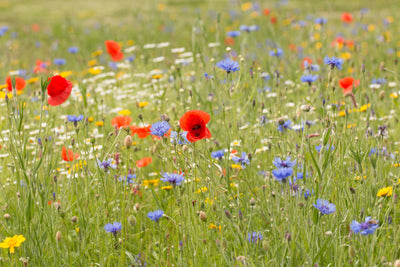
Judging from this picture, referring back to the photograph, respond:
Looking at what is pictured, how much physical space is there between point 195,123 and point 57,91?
658mm

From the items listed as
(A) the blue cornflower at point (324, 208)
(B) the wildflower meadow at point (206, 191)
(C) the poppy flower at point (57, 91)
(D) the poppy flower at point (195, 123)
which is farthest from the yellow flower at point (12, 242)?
(A) the blue cornflower at point (324, 208)

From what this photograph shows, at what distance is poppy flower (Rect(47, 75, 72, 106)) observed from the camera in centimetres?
195

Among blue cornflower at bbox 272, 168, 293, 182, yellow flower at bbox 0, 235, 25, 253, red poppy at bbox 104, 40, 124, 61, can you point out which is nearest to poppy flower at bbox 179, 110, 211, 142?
blue cornflower at bbox 272, 168, 293, 182

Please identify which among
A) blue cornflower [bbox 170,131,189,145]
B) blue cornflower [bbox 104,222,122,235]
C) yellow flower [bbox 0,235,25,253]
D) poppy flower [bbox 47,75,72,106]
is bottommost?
blue cornflower [bbox 104,222,122,235]

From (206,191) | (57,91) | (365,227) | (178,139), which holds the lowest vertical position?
(206,191)

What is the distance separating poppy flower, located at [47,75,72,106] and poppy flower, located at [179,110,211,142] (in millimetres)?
586

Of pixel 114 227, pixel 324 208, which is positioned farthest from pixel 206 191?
pixel 324 208

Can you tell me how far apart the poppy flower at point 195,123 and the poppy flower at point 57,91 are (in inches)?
23.1

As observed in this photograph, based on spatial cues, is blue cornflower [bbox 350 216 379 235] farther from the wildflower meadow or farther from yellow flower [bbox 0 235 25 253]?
yellow flower [bbox 0 235 25 253]

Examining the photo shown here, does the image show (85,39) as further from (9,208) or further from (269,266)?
(269,266)

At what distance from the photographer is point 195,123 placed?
177 cm

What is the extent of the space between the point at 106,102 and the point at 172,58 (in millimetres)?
1498

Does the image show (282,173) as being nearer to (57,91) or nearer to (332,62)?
(332,62)

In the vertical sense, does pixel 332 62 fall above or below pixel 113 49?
above
